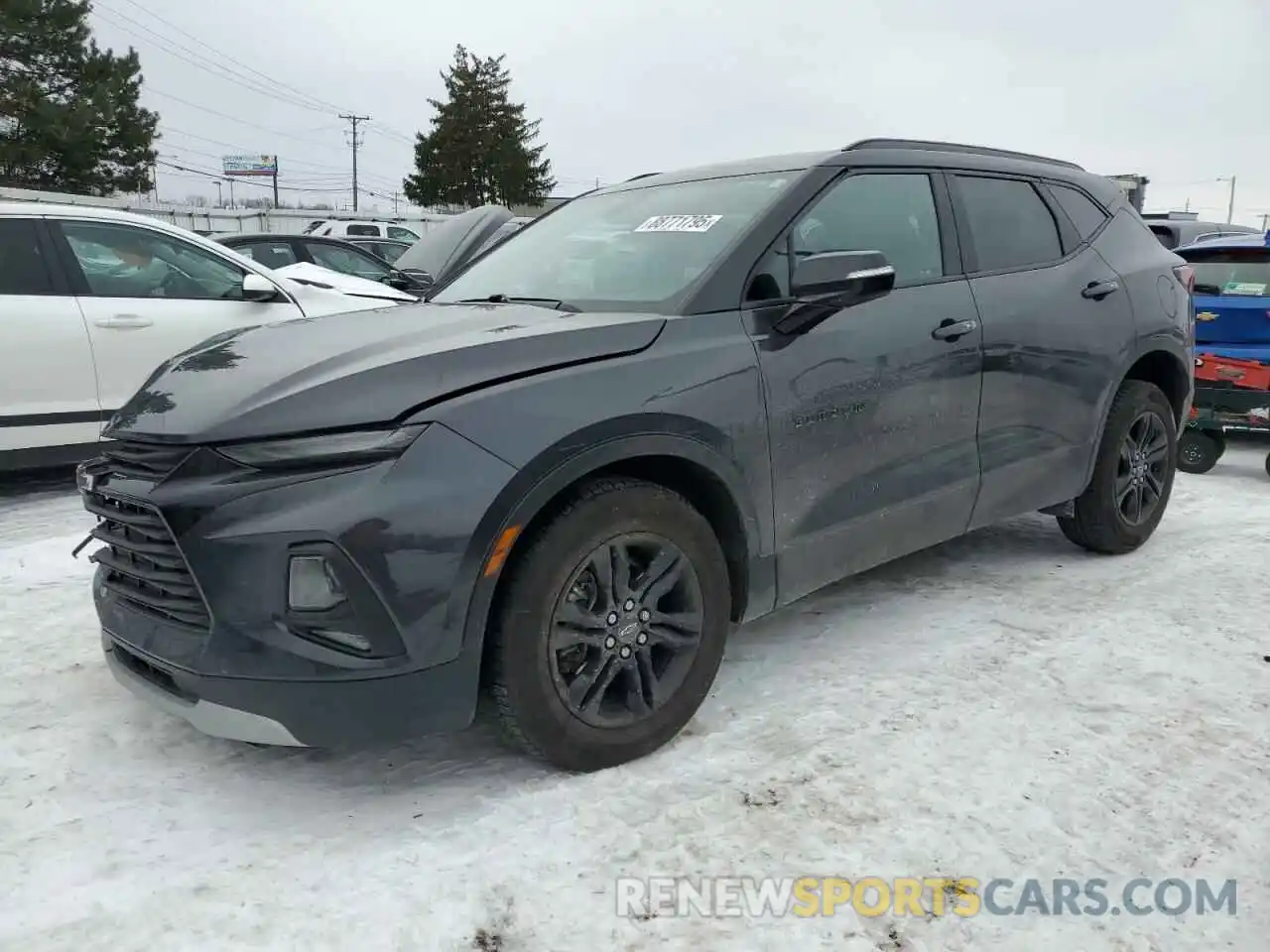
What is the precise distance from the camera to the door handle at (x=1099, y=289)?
4.14 meters

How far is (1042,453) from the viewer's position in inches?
156

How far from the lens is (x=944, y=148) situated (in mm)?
3930

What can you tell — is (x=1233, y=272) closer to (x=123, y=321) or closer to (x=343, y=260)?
(x=123, y=321)

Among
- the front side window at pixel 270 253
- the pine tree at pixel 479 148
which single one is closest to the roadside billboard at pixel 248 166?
the pine tree at pixel 479 148

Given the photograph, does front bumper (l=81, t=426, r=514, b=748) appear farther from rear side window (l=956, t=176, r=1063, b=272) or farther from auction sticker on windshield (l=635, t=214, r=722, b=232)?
rear side window (l=956, t=176, r=1063, b=272)

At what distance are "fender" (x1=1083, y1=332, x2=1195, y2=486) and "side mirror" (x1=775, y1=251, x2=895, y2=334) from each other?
1.70 metres

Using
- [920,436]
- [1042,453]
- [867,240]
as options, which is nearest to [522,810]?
[920,436]

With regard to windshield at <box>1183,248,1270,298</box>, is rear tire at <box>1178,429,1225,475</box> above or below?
below

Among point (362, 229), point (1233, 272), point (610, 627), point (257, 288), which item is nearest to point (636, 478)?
point (610, 627)

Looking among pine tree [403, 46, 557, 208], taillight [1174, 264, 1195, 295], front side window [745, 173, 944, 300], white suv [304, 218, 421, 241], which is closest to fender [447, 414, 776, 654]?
front side window [745, 173, 944, 300]

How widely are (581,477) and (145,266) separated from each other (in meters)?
4.41

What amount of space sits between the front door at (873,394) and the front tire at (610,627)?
15.3 inches

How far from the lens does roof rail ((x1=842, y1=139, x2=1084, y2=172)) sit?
11.8 ft

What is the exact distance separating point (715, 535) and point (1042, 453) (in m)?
1.79
